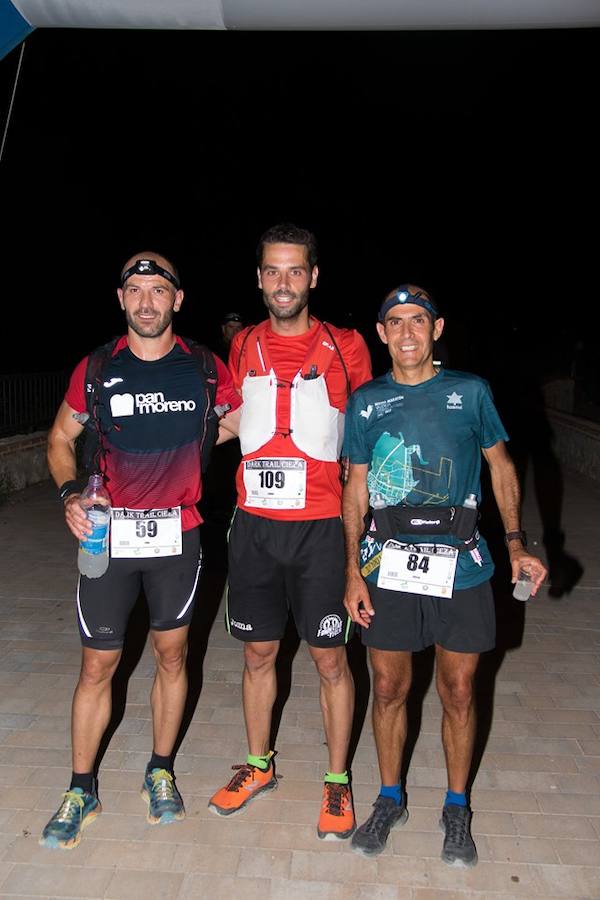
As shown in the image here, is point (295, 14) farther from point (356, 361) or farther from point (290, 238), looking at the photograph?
point (356, 361)

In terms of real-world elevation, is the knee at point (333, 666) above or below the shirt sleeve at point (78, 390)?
below

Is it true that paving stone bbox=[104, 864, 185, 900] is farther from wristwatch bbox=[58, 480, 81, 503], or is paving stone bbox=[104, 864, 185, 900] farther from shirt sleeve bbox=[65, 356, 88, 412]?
shirt sleeve bbox=[65, 356, 88, 412]

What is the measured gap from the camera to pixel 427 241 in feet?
97.0

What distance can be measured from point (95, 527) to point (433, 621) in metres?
1.43

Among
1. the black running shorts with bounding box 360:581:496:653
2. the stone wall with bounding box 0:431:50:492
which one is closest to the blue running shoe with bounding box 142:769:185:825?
the black running shorts with bounding box 360:581:496:653

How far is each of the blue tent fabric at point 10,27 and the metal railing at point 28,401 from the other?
23.7ft

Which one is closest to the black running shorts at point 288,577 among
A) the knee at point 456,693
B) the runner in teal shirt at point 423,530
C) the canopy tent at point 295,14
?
the runner in teal shirt at point 423,530

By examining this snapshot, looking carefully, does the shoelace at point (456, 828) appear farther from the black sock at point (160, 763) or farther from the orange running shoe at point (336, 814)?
the black sock at point (160, 763)

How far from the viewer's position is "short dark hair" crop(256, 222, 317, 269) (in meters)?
3.24

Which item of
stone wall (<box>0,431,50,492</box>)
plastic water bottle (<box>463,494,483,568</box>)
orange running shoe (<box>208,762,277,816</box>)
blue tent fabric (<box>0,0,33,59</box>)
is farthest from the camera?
stone wall (<box>0,431,50,492</box>)

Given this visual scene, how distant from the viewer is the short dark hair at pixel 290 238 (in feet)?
10.6

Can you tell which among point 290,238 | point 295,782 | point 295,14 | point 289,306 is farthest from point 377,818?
point 295,14

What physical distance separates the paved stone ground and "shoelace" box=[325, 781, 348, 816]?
4.9 inches

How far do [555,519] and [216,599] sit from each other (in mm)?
5048
